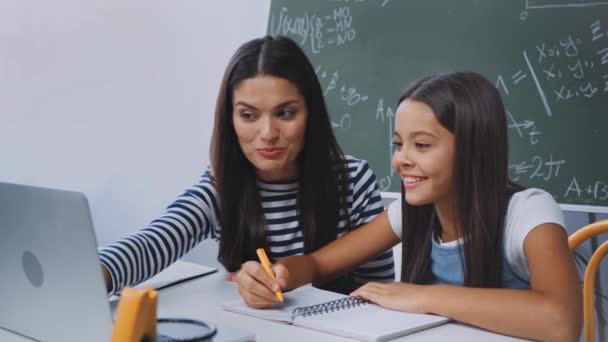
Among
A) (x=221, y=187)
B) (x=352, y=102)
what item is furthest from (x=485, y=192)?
(x=352, y=102)

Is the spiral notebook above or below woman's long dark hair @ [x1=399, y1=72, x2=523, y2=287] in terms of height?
below

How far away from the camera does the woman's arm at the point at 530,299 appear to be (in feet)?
4.15

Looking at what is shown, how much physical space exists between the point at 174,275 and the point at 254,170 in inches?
12.3

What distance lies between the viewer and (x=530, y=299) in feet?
4.24

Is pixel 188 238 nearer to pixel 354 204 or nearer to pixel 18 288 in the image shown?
pixel 354 204

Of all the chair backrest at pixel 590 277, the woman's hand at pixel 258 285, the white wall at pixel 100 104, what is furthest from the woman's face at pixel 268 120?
the white wall at pixel 100 104

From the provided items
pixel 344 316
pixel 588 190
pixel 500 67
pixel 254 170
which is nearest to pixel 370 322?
pixel 344 316

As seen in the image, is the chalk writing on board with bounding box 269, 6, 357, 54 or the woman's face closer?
the woman's face

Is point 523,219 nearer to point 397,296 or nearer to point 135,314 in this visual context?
point 397,296

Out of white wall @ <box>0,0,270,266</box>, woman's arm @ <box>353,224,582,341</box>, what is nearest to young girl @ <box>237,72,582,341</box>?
woman's arm @ <box>353,224,582,341</box>

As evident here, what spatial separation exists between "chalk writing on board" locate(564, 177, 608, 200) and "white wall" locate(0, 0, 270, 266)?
5.95 ft

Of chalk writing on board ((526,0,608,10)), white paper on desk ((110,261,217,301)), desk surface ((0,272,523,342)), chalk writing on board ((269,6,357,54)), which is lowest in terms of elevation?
white paper on desk ((110,261,217,301))

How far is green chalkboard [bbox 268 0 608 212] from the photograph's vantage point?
7.86 ft

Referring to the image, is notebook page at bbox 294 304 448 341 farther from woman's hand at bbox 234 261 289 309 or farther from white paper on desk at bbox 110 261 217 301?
white paper on desk at bbox 110 261 217 301
